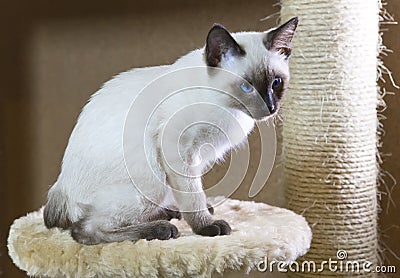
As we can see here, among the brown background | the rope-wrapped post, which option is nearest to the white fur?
the rope-wrapped post

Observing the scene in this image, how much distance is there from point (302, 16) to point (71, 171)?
64 centimetres

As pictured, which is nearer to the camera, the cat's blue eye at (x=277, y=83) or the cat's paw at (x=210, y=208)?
the cat's blue eye at (x=277, y=83)

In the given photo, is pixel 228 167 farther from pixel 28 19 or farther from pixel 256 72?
pixel 28 19

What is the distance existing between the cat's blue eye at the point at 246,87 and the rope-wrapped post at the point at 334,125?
41cm

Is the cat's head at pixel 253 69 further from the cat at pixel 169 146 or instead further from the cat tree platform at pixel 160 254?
the cat tree platform at pixel 160 254

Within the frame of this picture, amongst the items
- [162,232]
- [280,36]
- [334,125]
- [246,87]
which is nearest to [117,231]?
[162,232]

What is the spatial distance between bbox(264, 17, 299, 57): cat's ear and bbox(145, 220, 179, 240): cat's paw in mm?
346

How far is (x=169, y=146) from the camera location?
0.94m

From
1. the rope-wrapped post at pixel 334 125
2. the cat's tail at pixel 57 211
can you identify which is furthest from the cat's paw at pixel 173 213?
the rope-wrapped post at pixel 334 125

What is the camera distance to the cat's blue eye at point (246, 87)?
92 cm

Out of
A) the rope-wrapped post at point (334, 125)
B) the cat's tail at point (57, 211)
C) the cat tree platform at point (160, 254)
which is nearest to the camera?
Answer: the cat tree platform at point (160, 254)

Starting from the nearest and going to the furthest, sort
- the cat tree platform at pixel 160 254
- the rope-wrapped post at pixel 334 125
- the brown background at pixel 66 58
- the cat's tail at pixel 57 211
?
the cat tree platform at pixel 160 254 → the cat's tail at pixel 57 211 → the rope-wrapped post at pixel 334 125 → the brown background at pixel 66 58

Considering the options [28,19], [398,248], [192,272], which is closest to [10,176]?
[28,19]

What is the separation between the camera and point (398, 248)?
1.48 m
